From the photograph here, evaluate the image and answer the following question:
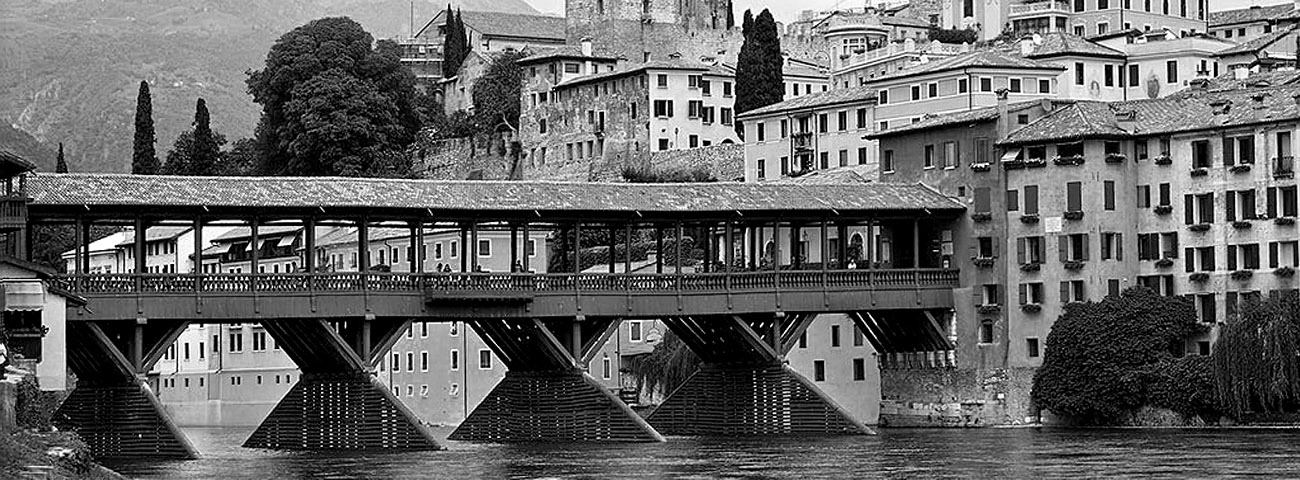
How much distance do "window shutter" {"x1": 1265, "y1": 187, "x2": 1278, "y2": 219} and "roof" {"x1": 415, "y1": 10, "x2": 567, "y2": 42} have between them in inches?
3840

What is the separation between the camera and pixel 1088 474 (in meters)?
53.4

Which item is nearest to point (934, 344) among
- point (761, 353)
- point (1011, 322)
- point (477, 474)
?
point (1011, 322)

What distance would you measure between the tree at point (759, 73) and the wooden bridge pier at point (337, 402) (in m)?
47.2

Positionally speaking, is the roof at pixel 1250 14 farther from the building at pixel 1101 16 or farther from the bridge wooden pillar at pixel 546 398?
the bridge wooden pillar at pixel 546 398

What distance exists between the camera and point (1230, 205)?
73562 mm

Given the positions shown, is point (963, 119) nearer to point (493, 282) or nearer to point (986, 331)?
point (986, 331)

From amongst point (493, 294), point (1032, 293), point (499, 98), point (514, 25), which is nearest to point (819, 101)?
point (1032, 293)

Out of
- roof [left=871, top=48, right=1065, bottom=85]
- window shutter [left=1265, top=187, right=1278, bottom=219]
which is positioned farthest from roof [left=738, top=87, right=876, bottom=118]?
window shutter [left=1265, top=187, right=1278, bottom=219]

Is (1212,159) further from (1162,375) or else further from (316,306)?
(316,306)

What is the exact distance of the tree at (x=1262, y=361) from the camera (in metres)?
69.2

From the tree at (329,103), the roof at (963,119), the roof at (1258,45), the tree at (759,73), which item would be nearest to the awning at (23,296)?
the roof at (963,119)

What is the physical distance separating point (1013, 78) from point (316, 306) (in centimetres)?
3894

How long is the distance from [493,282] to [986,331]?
51.4 ft

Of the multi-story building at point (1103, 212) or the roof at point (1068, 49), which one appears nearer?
the multi-story building at point (1103, 212)
